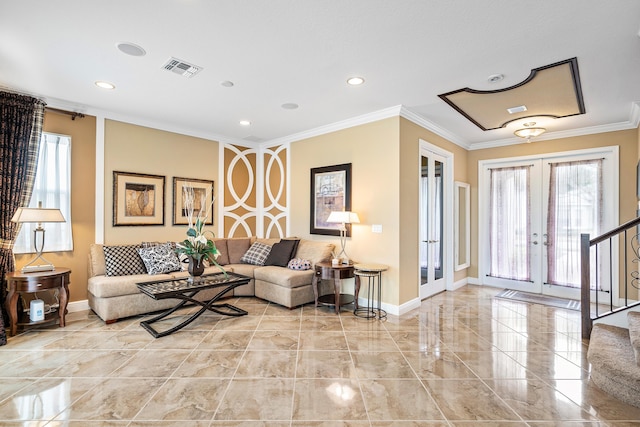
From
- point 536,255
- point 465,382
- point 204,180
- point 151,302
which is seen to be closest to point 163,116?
point 204,180

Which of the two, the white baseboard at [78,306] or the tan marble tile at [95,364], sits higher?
the white baseboard at [78,306]

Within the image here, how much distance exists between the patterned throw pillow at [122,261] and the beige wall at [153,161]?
417 mm

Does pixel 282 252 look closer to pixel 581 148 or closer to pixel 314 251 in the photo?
pixel 314 251

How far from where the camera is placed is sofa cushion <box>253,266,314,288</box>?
14.4 feet

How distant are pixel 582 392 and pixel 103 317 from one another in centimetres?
481

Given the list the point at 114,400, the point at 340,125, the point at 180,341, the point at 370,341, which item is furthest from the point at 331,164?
the point at 114,400

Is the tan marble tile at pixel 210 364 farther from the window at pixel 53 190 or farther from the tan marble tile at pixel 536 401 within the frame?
the window at pixel 53 190

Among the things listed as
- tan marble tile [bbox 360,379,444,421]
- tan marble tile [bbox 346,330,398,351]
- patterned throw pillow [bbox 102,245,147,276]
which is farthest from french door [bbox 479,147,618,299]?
patterned throw pillow [bbox 102,245,147,276]

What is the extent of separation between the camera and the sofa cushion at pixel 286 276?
14.4ft

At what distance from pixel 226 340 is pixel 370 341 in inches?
60.5

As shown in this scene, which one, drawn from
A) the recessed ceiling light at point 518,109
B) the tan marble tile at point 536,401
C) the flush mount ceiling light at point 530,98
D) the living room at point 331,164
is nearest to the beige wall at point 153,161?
the living room at point 331,164

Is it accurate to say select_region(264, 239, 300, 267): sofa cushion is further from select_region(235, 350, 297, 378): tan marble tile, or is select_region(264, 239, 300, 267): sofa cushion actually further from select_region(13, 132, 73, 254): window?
select_region(13, 132, 73, 254): window

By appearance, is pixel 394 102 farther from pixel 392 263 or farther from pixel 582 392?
pixel 582 392

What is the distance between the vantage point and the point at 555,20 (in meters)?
2.32
